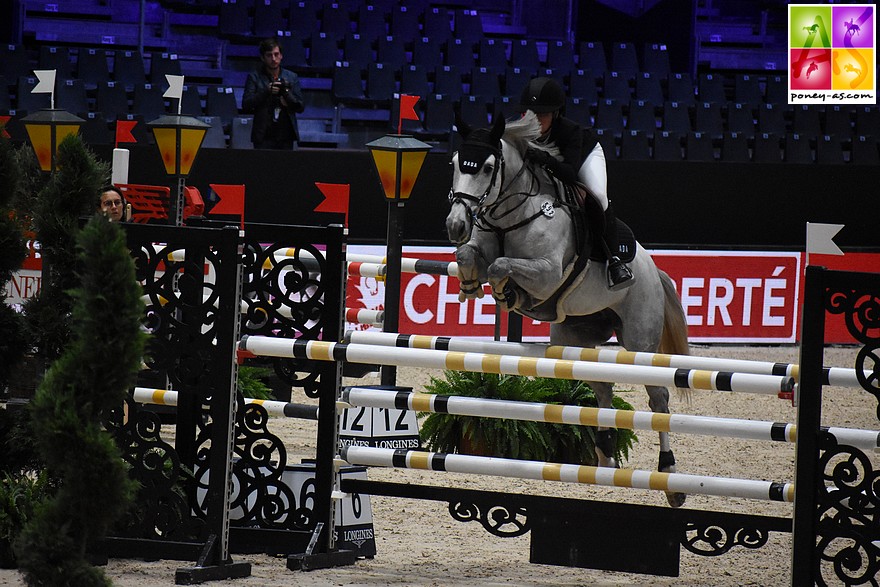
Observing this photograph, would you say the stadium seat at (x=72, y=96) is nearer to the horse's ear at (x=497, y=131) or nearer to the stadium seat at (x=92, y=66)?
the stadium seat at (x=92, y=66)

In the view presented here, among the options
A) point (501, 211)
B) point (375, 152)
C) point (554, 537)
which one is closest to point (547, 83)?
point (501, 211)

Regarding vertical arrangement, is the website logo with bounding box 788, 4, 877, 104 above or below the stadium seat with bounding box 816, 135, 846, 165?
above

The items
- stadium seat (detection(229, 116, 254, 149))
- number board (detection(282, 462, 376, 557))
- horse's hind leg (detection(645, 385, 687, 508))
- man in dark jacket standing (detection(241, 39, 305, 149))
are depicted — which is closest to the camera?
number board (detection(282, 462, 376, 557))

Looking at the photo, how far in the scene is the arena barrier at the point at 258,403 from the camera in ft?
11.9

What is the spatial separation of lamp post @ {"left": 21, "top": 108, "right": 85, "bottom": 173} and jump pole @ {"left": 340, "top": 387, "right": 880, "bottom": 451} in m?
2.96

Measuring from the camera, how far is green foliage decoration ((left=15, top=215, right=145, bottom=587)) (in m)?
2.43

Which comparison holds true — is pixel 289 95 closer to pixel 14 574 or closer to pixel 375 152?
pixel 375 152

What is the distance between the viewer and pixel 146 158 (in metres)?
8.26

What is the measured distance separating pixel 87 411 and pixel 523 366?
1.36 meters

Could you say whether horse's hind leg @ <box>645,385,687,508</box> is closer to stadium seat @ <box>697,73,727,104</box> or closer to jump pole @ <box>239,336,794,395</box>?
jump pole @ <box>239,336,794,395</box>

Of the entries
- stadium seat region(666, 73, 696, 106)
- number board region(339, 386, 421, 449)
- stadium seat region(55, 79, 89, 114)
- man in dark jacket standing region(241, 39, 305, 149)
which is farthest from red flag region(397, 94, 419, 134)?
stadium seat region(666, 73, 696, 106)

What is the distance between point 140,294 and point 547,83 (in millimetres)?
2345

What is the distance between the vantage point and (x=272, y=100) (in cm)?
855

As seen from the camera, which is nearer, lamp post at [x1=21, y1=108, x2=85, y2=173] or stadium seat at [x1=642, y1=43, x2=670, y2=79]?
lamp post at [x1=21, y1=108, x2=85, y2=173]
